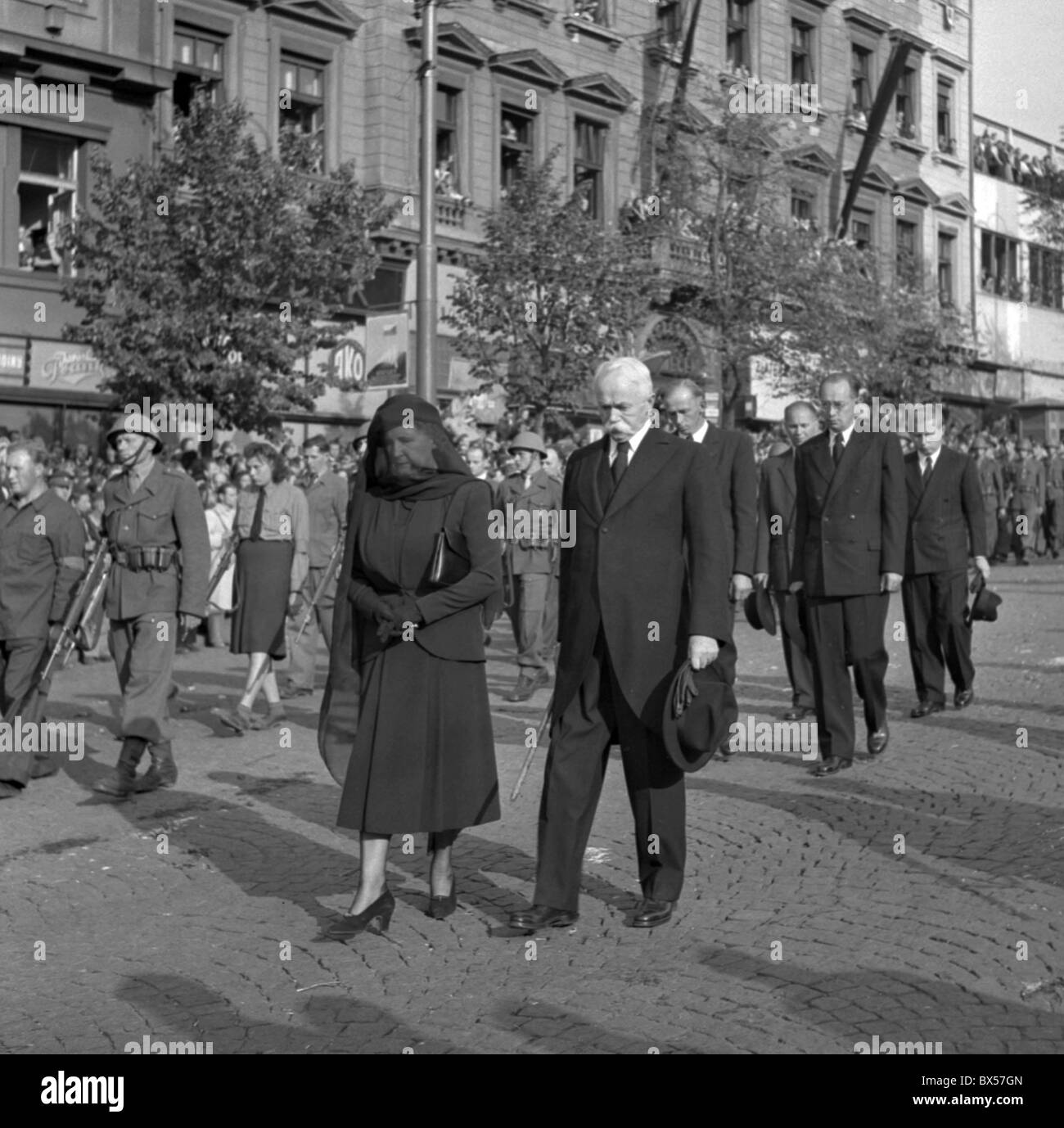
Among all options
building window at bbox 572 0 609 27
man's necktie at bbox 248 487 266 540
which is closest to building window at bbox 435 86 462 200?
building window at bbox 572 0 609 27

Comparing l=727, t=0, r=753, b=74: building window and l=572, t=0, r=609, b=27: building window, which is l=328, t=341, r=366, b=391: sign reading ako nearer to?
l=572, t=0, r=609, b=27: building window

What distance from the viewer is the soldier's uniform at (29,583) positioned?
937cm

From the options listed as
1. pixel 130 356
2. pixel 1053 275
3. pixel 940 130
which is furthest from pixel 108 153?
pixel 1053 275

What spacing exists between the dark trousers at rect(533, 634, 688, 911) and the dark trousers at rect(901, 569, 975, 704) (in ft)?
19.3

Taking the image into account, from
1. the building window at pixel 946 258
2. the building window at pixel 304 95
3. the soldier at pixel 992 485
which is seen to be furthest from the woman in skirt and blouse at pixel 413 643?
the building window at pixel 946 258

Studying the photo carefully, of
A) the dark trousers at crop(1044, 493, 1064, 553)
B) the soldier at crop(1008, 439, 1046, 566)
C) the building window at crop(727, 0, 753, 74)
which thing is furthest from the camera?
the building window at crop(727, 0, 753, 74)

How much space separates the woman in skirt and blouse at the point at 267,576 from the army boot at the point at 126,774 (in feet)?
6.73

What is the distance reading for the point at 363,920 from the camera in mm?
5867

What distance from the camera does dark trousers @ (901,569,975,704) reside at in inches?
456

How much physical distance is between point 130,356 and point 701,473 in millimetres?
16087

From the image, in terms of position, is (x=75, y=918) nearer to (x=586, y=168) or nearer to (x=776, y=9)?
(x=586, y=168)

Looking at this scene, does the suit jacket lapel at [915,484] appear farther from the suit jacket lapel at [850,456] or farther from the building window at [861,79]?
the building window at [861,79]

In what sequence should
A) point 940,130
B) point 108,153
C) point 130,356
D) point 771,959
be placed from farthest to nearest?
1. point 940,130
2. point 108,153
3. point 130,356
4. point 771,959
